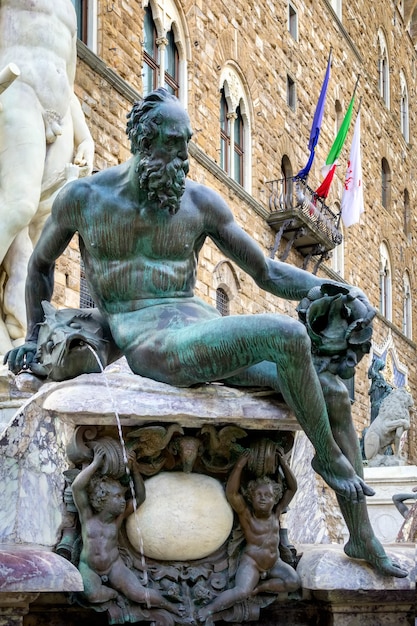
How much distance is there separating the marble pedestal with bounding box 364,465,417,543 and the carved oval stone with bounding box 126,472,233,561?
6133mm

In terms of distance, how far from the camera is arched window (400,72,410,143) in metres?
34.5

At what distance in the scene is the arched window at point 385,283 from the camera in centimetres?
3005

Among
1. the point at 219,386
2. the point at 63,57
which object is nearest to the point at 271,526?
the point at 219,386

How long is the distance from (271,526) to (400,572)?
0.36 m

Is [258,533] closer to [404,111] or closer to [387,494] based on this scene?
[387,494]

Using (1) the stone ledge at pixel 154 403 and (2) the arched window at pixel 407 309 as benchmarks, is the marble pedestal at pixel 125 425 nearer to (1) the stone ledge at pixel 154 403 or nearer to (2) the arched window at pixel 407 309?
(1) the stone ledge at pixel 154 403

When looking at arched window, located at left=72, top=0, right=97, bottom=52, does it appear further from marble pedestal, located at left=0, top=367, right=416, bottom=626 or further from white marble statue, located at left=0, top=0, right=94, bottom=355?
marble pedestal, located at left=0, top=367, right=416, bottom=626

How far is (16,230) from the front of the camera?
564 centimetres

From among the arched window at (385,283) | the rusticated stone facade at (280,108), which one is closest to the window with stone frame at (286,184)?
the rusticated stone facade at (280,108)

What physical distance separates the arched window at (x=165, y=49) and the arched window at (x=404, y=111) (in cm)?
1900

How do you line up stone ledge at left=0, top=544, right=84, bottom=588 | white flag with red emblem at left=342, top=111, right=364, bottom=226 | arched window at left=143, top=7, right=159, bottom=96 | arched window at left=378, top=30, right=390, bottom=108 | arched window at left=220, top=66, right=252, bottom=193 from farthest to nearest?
1. arched window at left=378, top=30, right=390, bottom=108
2. white flag with red emblem at left=342, top=111, right=364, bottom=226
3. arched window at left=220, top=66, right=252, bottom=193
4. arched window at left=143, top=7, right=159, bottom=96
5. stone ledge at left=0, top=544, right=84, bottom=588

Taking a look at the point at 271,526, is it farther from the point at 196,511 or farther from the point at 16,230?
the point at 16,230

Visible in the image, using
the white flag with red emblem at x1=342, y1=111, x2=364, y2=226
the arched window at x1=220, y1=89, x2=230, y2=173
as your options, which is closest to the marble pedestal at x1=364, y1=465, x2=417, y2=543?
the arched window at x1=220, y1=89, x2=230, y2=173

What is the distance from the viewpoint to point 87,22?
13672 millimetres
